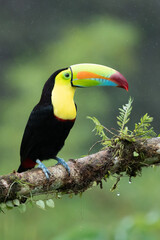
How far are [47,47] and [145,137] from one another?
8.00 metres

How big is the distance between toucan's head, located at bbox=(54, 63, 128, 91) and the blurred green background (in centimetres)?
190

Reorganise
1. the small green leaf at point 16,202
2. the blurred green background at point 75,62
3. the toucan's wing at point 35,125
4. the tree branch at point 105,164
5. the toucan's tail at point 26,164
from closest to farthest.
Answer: the small green leaf at point 16,202
the tree branch at point 105,164
the toucan's wing at point 35,125
the toucan's tail at point 26,164
the blurred green background at point 75,62

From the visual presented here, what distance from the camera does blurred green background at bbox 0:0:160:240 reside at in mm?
7727

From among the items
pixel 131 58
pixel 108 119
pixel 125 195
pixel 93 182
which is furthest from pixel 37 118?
pixel 131 58

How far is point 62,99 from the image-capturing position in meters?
3.33

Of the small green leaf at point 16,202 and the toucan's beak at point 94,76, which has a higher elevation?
the toucan's beak at point 94,76

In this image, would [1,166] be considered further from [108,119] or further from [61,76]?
[61,76]

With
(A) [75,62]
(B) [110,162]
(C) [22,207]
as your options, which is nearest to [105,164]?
(B) [110,162]

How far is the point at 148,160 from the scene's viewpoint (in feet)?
9.79

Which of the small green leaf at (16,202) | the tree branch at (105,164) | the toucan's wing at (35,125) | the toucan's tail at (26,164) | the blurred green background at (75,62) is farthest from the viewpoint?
the blurred green background at (75,62)

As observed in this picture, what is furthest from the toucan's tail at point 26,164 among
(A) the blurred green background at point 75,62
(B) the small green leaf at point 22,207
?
(A) the blurred green background at point 75,62

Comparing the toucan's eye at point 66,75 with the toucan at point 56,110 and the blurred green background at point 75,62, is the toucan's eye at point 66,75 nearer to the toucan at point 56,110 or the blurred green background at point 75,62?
the toucan at point 56,110

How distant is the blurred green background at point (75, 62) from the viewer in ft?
25.3

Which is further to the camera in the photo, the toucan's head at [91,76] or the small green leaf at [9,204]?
the toucan's head at [91,76]
